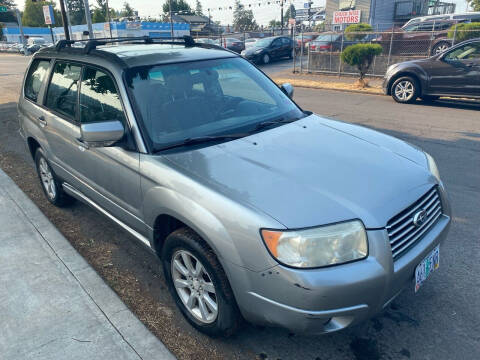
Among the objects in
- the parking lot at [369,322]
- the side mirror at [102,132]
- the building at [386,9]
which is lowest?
the parking lot at [369,322]

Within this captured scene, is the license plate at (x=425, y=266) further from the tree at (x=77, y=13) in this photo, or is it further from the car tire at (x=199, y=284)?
the tree at (x=77, y=13)

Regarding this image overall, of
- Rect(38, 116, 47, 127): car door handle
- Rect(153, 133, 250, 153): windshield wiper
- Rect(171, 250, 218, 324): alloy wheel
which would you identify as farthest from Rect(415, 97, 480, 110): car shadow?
Rect(171, 250, 218, 324): alloy wheel

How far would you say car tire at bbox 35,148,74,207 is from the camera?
447 centimetres

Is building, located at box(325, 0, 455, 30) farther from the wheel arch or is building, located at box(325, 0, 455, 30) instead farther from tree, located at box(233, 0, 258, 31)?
tree, located at box(233, 0, 258, 31)

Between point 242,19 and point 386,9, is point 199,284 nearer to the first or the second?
point 386,9

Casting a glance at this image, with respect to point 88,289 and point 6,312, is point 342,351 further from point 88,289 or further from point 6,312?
point 6,312

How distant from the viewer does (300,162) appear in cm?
258

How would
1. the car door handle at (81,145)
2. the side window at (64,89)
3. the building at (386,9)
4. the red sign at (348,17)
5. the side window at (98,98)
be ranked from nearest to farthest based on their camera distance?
the side window at (98,98)
the car door handle at (81,145)
the side window at (64,89)
the red sign at (348,17)
the building at (386,9)

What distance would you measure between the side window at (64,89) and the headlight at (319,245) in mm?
2478

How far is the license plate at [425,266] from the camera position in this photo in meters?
2.37

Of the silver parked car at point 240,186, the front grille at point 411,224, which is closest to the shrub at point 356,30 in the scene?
the silver parked car at point 240,186

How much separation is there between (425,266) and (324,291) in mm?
852

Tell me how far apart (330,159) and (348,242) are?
748 mm

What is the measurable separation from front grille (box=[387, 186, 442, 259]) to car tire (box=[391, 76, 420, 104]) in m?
8.41
